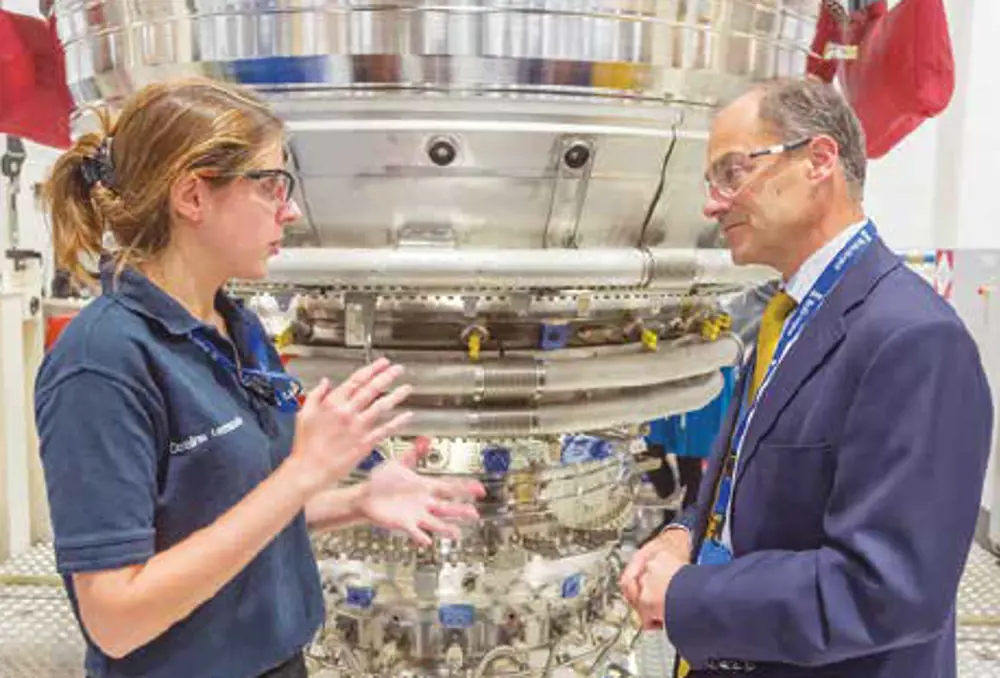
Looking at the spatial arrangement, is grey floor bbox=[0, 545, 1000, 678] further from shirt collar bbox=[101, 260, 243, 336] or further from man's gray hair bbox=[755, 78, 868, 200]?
shirt collar bbox=[101, 260, 243, 336]

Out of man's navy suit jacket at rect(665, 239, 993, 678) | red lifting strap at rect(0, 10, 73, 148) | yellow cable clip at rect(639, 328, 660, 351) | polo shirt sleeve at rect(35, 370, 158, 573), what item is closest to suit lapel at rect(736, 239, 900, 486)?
man's navy suit jacket at rect(665, 239, 993, 678)

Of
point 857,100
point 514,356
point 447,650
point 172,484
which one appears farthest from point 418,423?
point 857,100

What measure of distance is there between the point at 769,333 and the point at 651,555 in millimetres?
331

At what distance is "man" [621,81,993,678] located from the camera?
95 centimetres

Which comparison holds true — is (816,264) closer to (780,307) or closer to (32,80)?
(780,307)

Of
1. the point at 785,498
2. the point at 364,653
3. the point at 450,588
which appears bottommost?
the point at 364,653

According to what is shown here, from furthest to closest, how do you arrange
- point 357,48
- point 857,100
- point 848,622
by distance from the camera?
point 857,100 < point 357,48 < point 848,622

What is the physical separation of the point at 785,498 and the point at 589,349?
0.88m

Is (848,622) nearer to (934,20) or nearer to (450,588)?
(450,588)

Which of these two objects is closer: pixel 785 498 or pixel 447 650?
pixel 785 498

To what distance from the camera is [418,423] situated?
5.78 ft

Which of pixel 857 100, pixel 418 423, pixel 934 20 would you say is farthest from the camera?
pixel 857 100

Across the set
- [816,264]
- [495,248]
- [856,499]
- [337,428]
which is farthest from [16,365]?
[856,499]

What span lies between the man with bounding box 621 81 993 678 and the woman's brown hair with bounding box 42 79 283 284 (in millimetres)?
572
